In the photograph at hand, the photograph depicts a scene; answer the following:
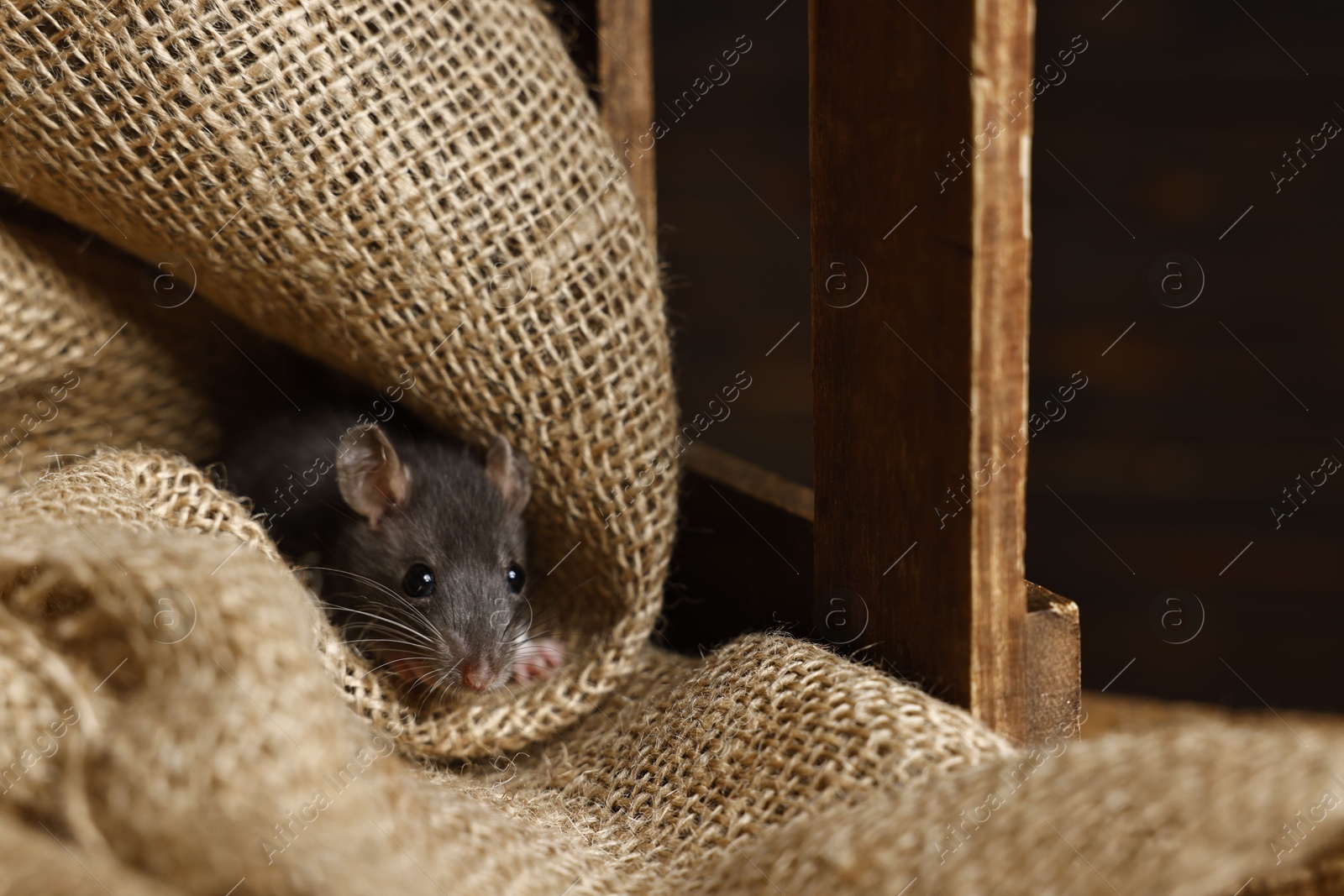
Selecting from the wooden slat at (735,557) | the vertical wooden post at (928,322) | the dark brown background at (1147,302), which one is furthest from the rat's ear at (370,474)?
the dark brown background at (1147,302)

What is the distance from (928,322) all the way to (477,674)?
70cm

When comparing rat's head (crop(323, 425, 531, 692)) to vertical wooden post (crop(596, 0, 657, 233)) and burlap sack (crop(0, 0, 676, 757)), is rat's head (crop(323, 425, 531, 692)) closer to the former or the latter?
burlap sack (crop(0, 0, 676, 757))

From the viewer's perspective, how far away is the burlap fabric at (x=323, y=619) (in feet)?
2.60

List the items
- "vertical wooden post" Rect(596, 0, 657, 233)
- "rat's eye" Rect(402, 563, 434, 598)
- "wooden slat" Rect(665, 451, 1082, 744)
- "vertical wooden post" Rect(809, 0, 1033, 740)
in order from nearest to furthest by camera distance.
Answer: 1. "vertical wooden post" Rect(809, 0, 1033, 740)
2. "wooden slat" Rect(665, 451, 1082, 744)
3. "rat's eye" Rect(402, 563, 434, 598)
4. "vertical wooden post" Rect(596, 0, 657, 233)

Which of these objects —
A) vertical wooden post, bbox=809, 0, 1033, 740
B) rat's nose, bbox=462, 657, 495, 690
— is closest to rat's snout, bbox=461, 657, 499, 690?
rat's nose, bbox=462, 657, 495, 690

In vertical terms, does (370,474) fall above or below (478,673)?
above

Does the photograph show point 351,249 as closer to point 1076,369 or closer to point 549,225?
point 549,225

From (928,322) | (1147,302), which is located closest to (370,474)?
(928,322)

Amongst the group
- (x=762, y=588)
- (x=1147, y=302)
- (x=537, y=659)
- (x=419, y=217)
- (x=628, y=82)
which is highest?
(x=628, y=82)

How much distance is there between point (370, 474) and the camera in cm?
153

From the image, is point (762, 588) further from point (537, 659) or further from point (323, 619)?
point (323, 619)

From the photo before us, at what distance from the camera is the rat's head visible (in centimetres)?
147

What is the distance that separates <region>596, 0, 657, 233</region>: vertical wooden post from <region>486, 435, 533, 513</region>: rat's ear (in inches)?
15.8

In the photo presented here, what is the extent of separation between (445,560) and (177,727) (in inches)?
29.6
